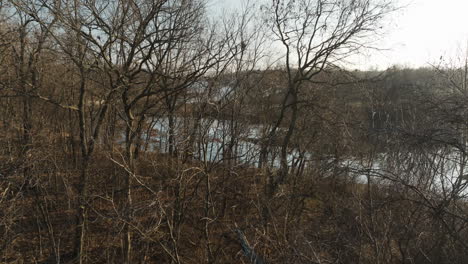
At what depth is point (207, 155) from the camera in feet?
23.6

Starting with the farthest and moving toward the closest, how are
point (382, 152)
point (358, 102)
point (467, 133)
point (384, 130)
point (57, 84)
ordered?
point (358, 102), point (57, 84), point (382, 152), point (384, 130), point (467, 133)

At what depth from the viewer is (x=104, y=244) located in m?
6.21

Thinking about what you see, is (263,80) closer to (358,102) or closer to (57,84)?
(358,102)

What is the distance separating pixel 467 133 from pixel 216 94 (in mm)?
4577

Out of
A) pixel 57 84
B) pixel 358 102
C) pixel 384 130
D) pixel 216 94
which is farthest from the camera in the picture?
pixel 358 102

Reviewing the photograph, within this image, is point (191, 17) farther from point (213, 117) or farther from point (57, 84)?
point (57, 84)

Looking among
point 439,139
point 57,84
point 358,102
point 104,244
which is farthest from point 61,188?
point 358,102

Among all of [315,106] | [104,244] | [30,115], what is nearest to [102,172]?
[104,244]

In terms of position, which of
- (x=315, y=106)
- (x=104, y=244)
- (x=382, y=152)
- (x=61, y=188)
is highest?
(x=315, y=106)

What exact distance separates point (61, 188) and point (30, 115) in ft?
6.99

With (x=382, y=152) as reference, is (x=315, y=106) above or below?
above

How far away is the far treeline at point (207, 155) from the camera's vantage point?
3.95 metres

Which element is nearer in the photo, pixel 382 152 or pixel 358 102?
pixel 382 152

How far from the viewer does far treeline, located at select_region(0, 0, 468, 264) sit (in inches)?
156
